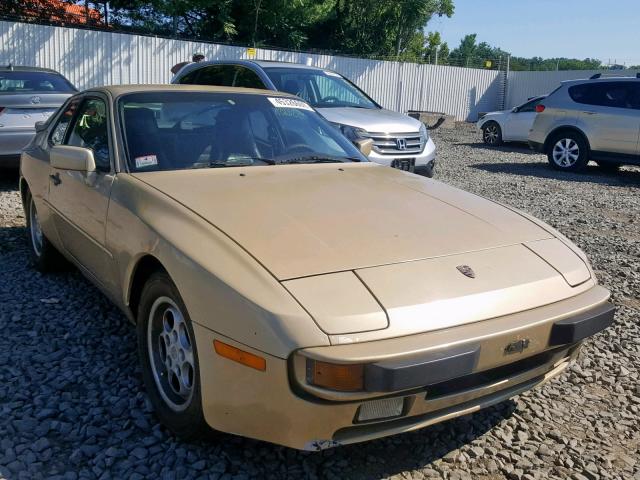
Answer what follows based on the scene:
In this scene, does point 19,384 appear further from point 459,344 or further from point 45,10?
point 45,10

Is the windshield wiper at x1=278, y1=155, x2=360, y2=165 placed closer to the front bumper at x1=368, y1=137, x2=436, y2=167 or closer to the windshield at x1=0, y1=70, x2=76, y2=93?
the front bumper at x1=368, y1=137, x2=436, y2=167

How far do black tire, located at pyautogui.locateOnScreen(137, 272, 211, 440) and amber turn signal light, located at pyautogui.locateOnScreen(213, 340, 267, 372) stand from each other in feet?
0.59

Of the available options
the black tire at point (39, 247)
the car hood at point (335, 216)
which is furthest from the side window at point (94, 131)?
the black tire at point (39, 247)

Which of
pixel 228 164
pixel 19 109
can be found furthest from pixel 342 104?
pixel 228 164

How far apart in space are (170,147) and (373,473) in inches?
81.0

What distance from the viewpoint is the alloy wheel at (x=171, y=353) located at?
258 cm

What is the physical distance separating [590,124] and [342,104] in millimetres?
5478

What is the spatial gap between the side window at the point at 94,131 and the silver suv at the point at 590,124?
9.74 meters

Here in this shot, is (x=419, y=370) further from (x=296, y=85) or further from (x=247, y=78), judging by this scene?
(x=247, y=78)

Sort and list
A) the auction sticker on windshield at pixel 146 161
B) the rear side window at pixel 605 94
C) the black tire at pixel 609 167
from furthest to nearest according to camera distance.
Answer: the black tire at pixel 609 167, the rear side window at pixel 605 94, the auction sticker on windshield at pixel 146 161

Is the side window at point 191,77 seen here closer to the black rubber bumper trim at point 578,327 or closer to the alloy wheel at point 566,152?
the alloy wheel at point 566,152

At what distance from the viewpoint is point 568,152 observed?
1173 centimetres

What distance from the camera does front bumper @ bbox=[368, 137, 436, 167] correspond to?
24.7ft

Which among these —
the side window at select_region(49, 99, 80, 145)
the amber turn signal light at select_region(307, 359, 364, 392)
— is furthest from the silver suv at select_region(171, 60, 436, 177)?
the amber turn signal light at select_region(307, 359, 364, 392)
